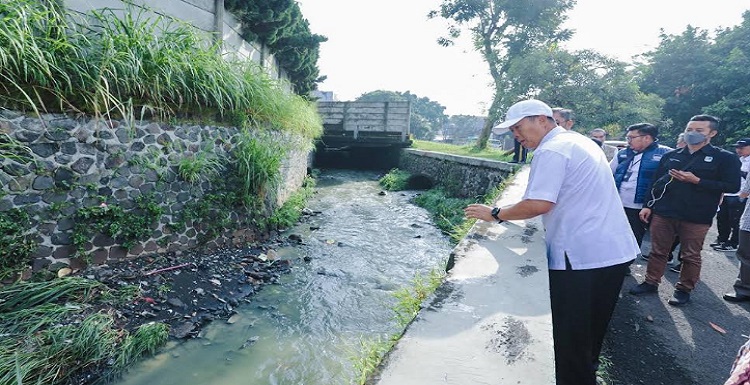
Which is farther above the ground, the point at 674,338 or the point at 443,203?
the point at 674,338

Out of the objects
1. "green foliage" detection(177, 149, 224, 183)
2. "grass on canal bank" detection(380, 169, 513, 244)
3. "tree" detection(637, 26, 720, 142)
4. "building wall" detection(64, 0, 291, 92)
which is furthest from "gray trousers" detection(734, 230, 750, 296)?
"tree" detection(637, 26, 720, 142)

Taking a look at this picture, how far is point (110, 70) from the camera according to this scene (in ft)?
13.9

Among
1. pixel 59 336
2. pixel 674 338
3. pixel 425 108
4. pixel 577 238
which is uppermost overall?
pixel 425 108

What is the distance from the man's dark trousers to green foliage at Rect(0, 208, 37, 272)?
16.9ft

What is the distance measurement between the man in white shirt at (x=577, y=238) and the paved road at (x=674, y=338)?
2.98 ft

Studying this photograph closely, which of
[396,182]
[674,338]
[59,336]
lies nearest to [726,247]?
[674,338]

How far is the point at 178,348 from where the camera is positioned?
363cm

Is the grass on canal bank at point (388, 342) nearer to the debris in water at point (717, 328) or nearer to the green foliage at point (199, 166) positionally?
the debris in water at point (717, 328)

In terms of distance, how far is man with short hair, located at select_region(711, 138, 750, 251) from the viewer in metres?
5.52

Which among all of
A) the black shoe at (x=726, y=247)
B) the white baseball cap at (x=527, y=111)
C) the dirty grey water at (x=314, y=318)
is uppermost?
the white baseball cap at (x=527, y=111)

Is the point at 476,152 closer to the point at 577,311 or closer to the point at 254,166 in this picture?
the point at 254,166

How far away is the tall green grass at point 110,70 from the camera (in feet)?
11.8

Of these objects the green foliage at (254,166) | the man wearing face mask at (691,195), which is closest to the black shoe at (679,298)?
the man wearing face mask at (691,195)

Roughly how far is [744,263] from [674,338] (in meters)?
1.48
